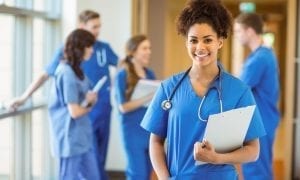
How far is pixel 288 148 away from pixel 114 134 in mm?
1542

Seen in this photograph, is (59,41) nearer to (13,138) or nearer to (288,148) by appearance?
(13,138)

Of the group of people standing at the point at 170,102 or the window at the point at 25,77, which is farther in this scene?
the window at the point at 25,77

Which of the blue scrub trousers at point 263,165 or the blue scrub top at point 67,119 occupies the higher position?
the blue scrub top at point 67,119

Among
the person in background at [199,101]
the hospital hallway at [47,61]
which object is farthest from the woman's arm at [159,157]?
the hospital hallway at [47,61]

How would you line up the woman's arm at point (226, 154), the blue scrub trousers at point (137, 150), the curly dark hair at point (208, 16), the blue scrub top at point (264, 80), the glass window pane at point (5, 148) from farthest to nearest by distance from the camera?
the blue scrub trousers at point (137, 150) → the blue scrub top at point (264, 80) → the glass window pane at point (5, 148) → the curly dark hair at point (208, 16) → the woman's arm at point (226, 154)

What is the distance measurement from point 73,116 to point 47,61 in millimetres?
1330

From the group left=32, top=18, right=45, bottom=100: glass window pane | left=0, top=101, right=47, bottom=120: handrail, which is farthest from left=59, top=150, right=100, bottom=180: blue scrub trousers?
left=32, top=18, right=45, bottom=100: glass window pane

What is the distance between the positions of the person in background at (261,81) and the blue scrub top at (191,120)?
62.5 inches

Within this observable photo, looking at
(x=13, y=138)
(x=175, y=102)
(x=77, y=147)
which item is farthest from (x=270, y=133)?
(x=175, y=102)

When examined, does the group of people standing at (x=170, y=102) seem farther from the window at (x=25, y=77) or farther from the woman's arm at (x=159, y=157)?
the window at (x=25, y=77)

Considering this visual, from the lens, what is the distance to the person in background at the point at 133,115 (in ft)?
11.5

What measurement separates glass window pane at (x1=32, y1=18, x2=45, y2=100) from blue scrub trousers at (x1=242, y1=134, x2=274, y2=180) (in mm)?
1603

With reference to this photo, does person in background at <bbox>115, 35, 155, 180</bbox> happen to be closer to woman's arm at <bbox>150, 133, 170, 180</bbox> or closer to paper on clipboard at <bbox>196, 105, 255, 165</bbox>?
woman's arm at <bbox>150, 133, 170, 180</bbox>

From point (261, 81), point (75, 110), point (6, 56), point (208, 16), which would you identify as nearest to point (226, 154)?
point (208, 16)
